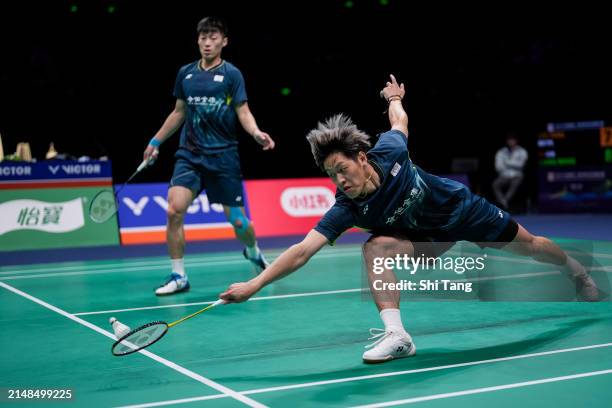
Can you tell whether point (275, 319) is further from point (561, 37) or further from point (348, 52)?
point (561, 37)

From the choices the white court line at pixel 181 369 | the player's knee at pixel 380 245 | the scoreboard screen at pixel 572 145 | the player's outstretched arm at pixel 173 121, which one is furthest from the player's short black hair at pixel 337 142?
the scoreboard screen at pixel 572 145

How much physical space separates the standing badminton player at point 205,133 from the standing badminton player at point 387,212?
2260 millimetres

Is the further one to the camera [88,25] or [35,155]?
[88,25]

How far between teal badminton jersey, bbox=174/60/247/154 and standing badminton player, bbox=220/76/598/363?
88.7 inches

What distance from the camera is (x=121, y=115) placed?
1562 cm

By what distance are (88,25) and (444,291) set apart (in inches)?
420

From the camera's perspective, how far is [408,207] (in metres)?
4.25

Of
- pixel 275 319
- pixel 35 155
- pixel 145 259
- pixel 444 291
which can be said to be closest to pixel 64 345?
pixel 275 319

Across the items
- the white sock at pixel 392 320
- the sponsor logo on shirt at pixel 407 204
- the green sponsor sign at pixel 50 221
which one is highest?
the sponsor logo on shirt at pixel 407 204

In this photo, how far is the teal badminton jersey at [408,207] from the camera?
411 cm

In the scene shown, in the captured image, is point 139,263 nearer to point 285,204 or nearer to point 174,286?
point 174,286

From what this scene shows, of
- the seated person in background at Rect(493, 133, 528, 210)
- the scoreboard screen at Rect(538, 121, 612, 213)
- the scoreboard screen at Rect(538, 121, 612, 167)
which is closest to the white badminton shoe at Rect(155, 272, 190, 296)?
the seated person in background at Rect(493, 133, 528, 210)

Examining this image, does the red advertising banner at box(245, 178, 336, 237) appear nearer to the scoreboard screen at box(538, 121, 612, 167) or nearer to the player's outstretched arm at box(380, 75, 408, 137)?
the player's outstretched arm at box(380, 75, 408, 137)

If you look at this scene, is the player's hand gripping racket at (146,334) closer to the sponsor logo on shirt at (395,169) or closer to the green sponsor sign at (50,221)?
the sponsor logo on shirt at (395,169)
